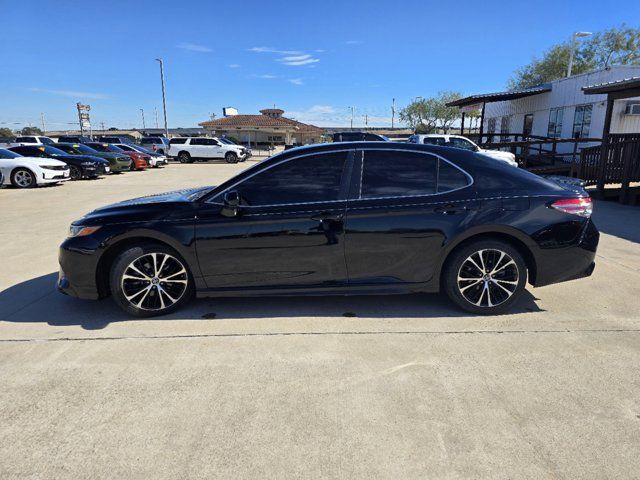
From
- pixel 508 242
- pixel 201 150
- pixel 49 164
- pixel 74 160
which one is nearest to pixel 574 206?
pixel 508 242

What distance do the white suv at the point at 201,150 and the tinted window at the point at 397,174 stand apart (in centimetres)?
2990

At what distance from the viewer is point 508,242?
3.79 meters

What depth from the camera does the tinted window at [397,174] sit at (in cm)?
372

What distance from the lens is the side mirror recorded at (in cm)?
354

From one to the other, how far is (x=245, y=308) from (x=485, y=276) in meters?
2.29

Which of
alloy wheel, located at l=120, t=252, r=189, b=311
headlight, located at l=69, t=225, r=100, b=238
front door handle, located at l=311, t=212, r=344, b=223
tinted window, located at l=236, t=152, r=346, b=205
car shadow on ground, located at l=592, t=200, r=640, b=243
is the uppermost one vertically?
tinted window, located at l=236, t=152, r=346, b=205

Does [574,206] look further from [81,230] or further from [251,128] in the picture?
[251,128]

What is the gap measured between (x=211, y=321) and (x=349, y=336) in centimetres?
127

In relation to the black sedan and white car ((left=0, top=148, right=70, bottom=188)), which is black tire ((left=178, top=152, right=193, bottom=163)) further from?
white car ((left=0, top=148, right=70, bottom=188))

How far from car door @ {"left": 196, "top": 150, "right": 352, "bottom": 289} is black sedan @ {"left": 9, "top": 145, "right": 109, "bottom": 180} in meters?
16.2

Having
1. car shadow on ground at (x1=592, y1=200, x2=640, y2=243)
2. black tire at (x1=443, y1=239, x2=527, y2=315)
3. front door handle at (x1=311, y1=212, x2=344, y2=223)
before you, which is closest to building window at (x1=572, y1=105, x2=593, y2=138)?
car shadow on ground at (x1=592, y1=200, x2=640, y2=243)

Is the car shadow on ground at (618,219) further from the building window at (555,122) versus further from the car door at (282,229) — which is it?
the building window at (555,122)

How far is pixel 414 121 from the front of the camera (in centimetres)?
7606

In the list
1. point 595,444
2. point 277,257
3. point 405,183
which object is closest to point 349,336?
point 277,257
